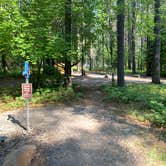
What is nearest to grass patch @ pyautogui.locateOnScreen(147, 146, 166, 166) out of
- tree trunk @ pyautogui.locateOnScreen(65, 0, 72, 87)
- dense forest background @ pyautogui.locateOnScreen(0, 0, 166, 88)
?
dense forest background @ pyautogui.locateOnScreen(0, 0, 166, 88)

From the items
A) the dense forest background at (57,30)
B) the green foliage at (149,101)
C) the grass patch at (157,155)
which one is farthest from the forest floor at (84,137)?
the dense forest background at (57,30)

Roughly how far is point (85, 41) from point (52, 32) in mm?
1744

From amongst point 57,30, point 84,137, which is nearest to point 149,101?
point 84,137

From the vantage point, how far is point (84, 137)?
231 inches

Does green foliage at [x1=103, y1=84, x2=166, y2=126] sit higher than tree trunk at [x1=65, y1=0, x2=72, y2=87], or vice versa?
tree trunk at [x1=65, y1=0, x2=72, y2=87]

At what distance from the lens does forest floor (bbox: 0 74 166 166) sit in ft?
16.1

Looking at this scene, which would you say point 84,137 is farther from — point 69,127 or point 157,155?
point 157,155

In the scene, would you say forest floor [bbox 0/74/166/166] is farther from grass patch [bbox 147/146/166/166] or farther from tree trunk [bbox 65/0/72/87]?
tree trunk [bbox 65/0/72/87]

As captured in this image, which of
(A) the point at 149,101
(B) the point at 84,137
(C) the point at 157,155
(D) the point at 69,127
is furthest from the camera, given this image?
(A) the point at 149,101

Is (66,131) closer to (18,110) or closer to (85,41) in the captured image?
(18,110)

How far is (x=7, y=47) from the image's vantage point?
9469mm

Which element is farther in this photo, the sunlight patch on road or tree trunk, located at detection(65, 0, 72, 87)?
tree trunk, located at detection(65, 0, 72, 87)

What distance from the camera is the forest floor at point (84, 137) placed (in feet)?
16.1

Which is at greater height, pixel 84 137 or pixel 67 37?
pixel 67 37
